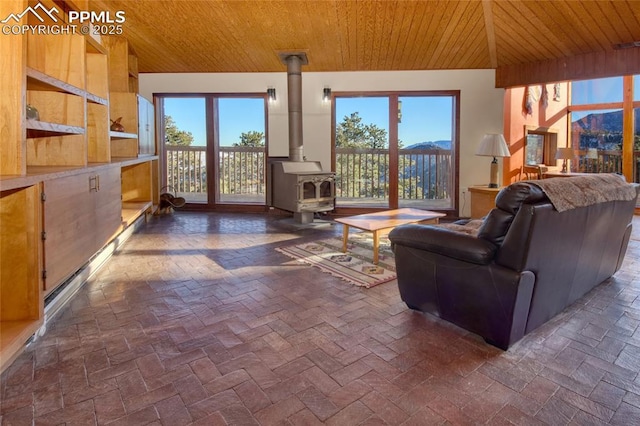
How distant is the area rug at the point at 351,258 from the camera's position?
140 inches

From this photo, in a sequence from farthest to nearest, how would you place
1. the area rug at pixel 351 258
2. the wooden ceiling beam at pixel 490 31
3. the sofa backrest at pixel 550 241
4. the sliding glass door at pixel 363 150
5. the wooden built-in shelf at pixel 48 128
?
the sliding glass door at pixel 363 150
the wooden ceiling beam at pixel 490 31
the area rug at pixel 351 258
the wooden built-in shelf at pixel 48 128
the sofa backrest at pixel 550 241

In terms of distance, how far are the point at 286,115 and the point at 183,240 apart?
2.89 m

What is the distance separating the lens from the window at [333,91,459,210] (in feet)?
22.2

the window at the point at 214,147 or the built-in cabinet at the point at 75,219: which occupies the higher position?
the window at the point at 214,147

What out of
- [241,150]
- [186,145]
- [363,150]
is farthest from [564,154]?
[186,145]

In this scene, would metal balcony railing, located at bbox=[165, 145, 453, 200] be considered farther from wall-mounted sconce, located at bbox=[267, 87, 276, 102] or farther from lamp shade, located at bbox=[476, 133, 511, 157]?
lamp shade, located at bbox=[476, 133, 511, 157]

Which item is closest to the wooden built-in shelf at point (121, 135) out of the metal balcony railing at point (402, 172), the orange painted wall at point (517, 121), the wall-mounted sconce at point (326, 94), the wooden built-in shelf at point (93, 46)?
the wooden built-in shelf at point (93, 46)

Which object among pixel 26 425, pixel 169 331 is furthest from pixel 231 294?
pixel 26 425

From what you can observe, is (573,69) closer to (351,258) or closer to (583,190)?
(583,190)

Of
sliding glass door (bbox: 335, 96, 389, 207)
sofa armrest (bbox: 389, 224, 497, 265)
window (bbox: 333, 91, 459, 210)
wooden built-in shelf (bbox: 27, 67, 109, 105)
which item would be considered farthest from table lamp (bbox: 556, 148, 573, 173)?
wooden built-in shelf (bbox: 27, 67, 109, 105)

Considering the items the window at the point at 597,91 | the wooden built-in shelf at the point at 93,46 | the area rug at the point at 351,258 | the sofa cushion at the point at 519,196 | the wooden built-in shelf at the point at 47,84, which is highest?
the window at the point at 597,91

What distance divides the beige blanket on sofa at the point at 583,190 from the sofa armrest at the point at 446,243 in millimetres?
431

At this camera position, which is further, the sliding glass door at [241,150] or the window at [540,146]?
the window at [540,146]

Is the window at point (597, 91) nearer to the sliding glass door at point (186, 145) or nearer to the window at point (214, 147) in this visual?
the window at point (214, 147)
